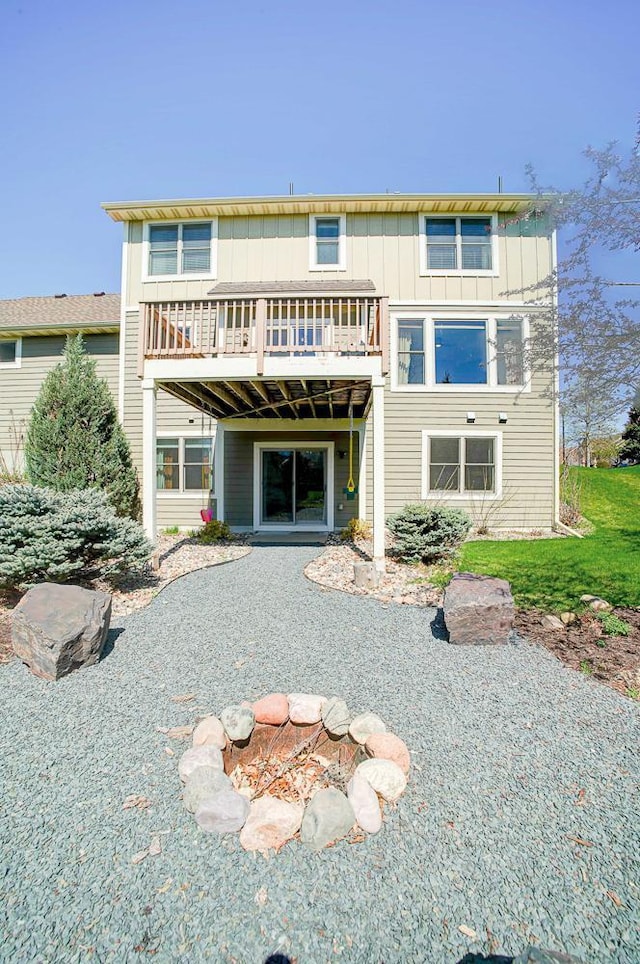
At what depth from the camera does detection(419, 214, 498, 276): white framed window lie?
11188 mm

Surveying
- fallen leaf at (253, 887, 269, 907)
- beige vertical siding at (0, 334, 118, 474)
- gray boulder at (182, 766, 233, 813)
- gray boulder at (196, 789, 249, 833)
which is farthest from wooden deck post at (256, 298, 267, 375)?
beige vertical siding at (0, 334, 118, 474)

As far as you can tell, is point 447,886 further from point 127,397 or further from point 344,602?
point 127,397

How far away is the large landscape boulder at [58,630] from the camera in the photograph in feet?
12.6

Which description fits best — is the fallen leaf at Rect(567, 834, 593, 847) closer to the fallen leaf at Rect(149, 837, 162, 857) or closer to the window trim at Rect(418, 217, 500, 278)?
the fallen leaf at Rect(149, 837, 162, 857)

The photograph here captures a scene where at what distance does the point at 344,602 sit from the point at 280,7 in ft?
27.8

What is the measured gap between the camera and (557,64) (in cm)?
605

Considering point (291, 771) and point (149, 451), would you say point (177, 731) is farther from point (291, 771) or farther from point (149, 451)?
point (149, 451)

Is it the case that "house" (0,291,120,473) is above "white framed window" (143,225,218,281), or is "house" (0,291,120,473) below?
below

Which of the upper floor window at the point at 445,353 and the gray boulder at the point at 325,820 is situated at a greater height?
the upper floor window at the point at 445,353

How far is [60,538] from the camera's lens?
5.42 metres

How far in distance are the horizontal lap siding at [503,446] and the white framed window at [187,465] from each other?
464 cm

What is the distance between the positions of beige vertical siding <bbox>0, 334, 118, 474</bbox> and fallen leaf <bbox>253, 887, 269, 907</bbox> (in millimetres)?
12605

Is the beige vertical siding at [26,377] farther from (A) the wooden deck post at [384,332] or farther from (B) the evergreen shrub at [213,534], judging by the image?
(A) the wooden deck post at [384,332]

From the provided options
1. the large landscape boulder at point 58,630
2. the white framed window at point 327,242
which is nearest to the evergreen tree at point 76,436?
the large landscape boulder at point 58,630
